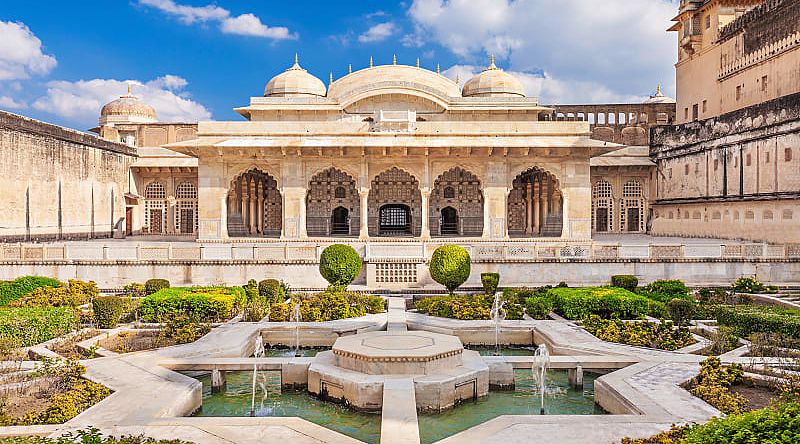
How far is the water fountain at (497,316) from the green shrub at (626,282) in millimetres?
3634

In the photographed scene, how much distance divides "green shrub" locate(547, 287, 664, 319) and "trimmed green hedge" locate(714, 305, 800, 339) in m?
1.24

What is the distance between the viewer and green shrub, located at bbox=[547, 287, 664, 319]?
10555 millimetres

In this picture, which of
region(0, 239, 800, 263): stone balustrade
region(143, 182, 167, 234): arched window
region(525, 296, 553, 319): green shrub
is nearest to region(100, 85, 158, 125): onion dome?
region(143, 182, 167, 234): arched window

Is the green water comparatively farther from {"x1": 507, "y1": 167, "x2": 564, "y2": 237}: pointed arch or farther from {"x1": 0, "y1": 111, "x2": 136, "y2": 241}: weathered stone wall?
{"x1": 507, "y1": 167, "x2": 564, "y2": 237}: pointed arch

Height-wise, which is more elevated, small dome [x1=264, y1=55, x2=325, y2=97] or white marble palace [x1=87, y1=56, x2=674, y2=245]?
small dome [x1=264, y1=55, x2=325, y2=97]

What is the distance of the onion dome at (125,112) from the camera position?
34844mm

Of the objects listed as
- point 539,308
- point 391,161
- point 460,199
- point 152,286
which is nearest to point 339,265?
point 152,286

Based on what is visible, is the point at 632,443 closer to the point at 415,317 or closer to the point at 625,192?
the point at 415,317

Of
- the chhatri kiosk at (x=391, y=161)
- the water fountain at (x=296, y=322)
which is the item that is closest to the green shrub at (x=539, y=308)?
the water fountain at (x=296, y=322)

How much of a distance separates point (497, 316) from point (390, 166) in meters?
10.7

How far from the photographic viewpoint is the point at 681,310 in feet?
33.2

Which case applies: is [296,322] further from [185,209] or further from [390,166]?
[185,209]

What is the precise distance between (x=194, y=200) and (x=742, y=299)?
21.9 metres

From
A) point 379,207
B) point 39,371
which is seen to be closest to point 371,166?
point 379,207
